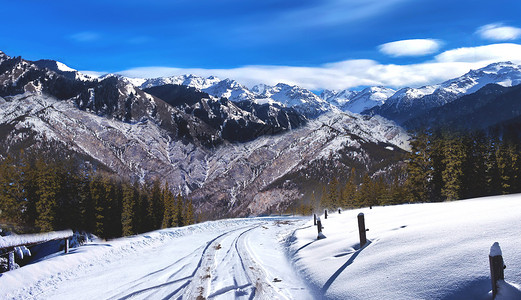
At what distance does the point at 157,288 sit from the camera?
995 centimetres

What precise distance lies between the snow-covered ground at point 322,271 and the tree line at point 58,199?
77.5 ft

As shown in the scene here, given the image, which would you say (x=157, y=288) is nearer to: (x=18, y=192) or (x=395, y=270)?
(x=395, y=270)

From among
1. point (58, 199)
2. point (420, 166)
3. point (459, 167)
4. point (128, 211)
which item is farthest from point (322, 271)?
point (128, 211)

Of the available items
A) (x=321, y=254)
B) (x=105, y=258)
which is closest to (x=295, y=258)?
(x=321, y=254)

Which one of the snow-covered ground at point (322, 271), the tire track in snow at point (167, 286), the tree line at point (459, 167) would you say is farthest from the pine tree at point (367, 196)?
the tire track in snow at point (167, 286)

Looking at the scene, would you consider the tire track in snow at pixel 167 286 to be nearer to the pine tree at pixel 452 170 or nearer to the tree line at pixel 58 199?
the tree line at pixel 58 199

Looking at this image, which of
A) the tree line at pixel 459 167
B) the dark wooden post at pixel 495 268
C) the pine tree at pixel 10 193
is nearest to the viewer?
the dark wooden post at pixel 495 268

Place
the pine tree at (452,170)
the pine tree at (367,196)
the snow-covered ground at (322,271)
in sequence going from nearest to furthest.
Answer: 1. the snow-covered ground at (322,271)
2. the pine tree at (452,170)
3. the pine tree at (367,196)

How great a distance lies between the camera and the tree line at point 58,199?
3634 cm

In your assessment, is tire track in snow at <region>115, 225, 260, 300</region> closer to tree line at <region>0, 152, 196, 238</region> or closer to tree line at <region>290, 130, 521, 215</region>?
tree line at <region>0, 152, 196, 238</region>

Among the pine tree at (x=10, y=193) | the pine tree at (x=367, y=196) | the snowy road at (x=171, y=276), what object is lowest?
the pine tree at (x=367, y=196)

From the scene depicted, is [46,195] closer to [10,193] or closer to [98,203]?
[10,193]

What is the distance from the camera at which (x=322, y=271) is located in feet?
36.1

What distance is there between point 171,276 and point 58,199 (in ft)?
112
